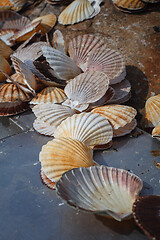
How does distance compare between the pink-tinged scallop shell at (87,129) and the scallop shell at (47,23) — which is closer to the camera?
the pink-tinged scallop shell at (87,129)

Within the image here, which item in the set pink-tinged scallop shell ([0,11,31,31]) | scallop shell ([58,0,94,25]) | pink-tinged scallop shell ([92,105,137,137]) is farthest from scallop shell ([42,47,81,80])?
pink-tinged scallop shell ([0,11,31,31])

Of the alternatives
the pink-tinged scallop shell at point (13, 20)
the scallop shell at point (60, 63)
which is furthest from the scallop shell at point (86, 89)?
the pink-tinged scallop shell at point (13, 20)

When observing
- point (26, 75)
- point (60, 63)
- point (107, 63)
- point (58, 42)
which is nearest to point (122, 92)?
point (107, 63)

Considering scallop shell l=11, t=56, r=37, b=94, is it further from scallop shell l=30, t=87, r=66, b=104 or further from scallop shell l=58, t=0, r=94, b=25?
scallop shell l=58, t=0, r=94, b=25

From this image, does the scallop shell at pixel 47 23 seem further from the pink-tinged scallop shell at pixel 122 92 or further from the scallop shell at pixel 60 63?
the pink-tinged scallop shell at pixel 122 92

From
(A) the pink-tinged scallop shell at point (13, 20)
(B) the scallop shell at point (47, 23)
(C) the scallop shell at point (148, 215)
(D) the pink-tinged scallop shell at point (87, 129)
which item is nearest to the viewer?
(C) the scallop shell at point (148, 215)

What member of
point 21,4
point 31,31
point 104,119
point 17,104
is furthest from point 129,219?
point 21,4

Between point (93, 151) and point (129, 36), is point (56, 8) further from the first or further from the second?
point (93, 151)
